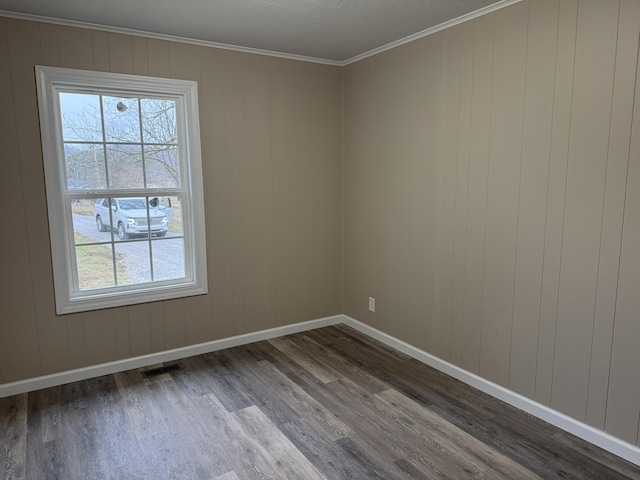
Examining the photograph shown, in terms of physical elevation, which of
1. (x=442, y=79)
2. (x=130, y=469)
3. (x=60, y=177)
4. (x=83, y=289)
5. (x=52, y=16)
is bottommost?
(x=130, y=469)

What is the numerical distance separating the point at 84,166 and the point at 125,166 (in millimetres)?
266

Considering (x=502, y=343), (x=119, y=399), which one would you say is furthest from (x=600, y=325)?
(x=119, y=399)

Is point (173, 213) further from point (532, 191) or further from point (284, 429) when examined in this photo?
point (532, 191)

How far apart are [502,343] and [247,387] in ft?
5.58

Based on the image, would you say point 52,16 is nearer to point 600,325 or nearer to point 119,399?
point 119,399

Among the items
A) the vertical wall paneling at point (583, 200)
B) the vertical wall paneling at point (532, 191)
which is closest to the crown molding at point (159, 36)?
the vertical wall paneling at point (532, 191)

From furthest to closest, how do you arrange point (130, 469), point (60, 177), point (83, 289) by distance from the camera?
point (83, 289) → point (60, 177) → point (130, 469)

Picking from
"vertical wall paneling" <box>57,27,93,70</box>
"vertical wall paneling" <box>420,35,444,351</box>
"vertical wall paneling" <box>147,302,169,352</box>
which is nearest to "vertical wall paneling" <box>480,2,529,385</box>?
"vertical wall paneling" <box>420,35,444,351</box>

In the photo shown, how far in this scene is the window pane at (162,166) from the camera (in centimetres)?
334

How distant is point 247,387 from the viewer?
304 centimetres

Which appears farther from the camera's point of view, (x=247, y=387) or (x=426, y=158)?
(x=426, y=158)

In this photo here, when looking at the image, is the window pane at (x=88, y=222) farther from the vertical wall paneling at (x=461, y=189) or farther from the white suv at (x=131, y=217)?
the vertical wall paneling at (x=461, y=189)

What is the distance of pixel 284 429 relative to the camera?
8.33 ft

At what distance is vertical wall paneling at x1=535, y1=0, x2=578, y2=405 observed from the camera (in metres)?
2.32
